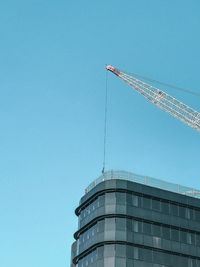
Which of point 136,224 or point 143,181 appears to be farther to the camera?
point 143,181

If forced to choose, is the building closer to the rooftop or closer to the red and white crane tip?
the rooftop

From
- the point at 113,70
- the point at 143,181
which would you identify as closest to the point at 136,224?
the point at 143,181

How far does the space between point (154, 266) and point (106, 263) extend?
27.4 feet

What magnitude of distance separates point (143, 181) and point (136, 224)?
29.9 ft

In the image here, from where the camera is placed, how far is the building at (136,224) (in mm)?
92875

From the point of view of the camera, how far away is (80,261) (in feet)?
328

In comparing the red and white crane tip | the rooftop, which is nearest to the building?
the rooftop

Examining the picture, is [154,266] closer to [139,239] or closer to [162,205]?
[139,239]

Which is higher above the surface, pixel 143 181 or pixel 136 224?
pixel 143 181

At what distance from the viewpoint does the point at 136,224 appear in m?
95.4

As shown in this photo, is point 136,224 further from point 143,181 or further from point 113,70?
point 113,70

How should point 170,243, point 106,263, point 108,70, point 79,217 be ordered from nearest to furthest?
point 106,263 → point 170,243 → point 79,217 → point 108,70

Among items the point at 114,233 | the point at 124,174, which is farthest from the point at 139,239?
the point at 124,174

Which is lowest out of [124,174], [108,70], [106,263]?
[106,263]
